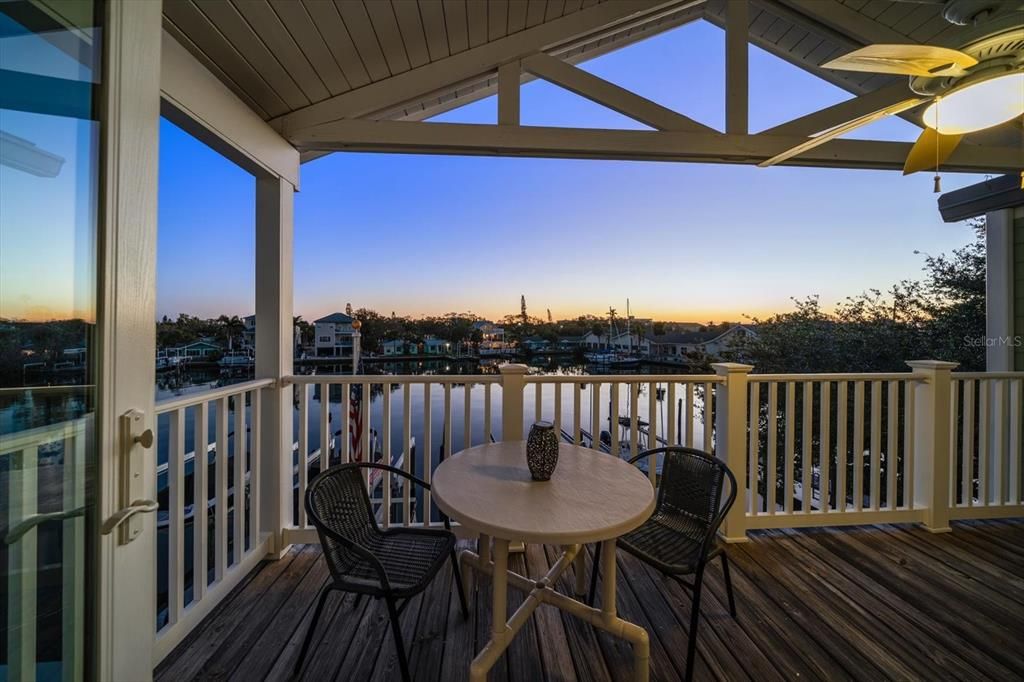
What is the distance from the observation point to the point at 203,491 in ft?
6.10

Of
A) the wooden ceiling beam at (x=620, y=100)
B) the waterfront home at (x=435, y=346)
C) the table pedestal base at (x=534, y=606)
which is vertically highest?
the wooden ceiling beam at (x=620, y=100)

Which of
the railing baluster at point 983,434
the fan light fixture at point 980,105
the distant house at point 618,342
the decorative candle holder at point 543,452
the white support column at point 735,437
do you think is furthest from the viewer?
the distant house at point 618,342

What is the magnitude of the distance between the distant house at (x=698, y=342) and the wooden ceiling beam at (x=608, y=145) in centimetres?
189

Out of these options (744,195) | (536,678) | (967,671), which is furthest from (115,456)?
(744,195)

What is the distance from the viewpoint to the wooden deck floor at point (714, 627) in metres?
1.59

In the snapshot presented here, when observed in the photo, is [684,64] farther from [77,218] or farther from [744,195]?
[77,218]

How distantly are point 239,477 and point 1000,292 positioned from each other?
641 cm

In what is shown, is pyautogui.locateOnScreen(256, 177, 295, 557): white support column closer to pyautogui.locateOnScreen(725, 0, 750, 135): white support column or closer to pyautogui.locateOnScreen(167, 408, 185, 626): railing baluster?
pyautogui.locateOnScreen(167, 408, 185, 626): railing baluster

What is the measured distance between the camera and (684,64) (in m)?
3.46

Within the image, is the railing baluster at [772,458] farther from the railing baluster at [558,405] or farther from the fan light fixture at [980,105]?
the fan light fixture at [980,105]

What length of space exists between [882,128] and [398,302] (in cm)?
548

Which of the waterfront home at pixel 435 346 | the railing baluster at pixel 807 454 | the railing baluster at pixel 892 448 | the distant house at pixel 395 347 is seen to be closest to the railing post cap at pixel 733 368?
the railing baluster at pixel 807 454

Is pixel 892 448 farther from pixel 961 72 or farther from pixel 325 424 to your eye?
pixel 325 424

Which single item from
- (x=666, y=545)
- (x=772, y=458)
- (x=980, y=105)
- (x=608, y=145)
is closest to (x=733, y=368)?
(x=772, y=458)
